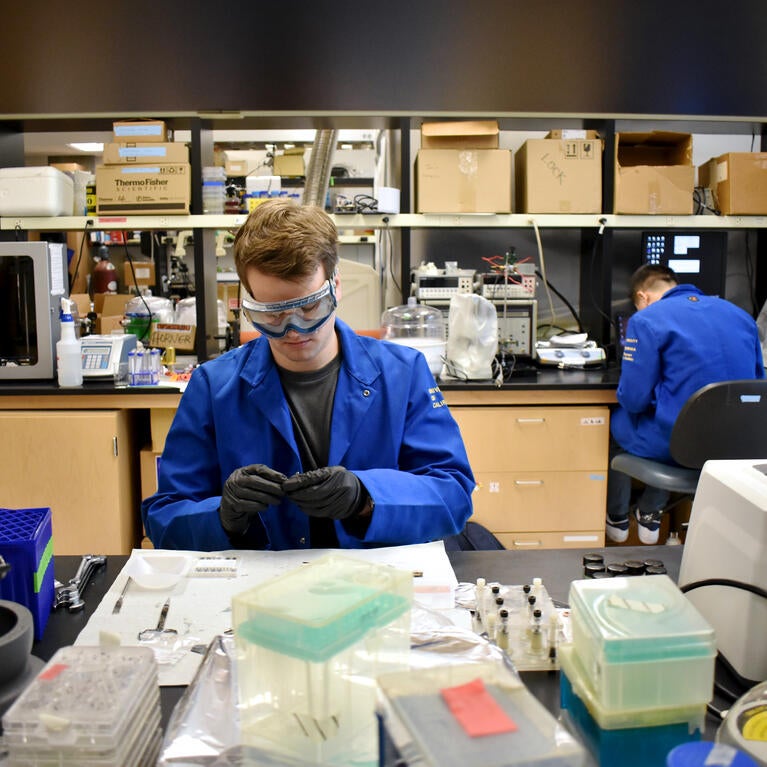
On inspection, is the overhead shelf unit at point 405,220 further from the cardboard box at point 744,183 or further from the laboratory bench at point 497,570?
the laboratory bench at point 497,570

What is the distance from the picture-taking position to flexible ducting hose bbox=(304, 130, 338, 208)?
3188mm

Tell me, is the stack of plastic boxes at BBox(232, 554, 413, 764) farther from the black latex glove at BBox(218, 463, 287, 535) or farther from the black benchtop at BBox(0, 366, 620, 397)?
the black benchtop at BBox(0, 366, 620, 397)

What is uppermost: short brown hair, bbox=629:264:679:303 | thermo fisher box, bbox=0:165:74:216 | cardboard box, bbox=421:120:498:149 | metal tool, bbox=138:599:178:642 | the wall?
cardboard box, bbox=421:120:498:149

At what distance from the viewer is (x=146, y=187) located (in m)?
3.07

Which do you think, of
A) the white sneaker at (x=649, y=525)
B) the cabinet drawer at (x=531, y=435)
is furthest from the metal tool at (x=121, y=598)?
the white sneaker at (x=649, y=525)

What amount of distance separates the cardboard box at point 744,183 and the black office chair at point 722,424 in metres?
1.31

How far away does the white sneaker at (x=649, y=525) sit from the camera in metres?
2.92

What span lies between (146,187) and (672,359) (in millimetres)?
2180

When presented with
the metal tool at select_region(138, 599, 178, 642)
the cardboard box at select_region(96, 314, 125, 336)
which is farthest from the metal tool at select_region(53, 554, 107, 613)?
the cardboard box at select_region(96, 314, 125, 336)

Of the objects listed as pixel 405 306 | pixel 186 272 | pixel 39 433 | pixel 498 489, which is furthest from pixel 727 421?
pixel 186 272

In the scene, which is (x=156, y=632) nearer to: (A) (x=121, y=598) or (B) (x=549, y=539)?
→ (A) (x=121, y=598)

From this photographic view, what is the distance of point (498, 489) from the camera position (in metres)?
2.89

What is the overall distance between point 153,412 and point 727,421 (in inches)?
79.9

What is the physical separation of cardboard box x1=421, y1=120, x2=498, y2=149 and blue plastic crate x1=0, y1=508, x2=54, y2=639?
2.47 meters
